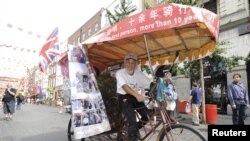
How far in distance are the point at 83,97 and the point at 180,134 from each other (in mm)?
2038

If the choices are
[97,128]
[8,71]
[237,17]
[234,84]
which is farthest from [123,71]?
[8,71]

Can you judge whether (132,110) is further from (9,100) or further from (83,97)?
(9,100)

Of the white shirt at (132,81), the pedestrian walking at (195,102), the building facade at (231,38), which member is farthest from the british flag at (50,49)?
the white shirt at (132,81)

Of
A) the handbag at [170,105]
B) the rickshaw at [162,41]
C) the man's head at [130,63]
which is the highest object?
the rickshaw at [162,41]

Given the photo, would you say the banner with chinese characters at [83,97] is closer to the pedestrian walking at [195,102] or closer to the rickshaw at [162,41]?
the rickshaw at [162,41]

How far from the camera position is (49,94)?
69062mm

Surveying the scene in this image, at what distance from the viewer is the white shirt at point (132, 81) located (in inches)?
A: 211

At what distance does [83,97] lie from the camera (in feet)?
18.9

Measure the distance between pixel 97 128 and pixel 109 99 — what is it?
0.83 m

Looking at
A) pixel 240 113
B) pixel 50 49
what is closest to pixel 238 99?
pixel 240 113

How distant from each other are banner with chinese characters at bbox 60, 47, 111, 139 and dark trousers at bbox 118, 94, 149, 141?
28.5 inches

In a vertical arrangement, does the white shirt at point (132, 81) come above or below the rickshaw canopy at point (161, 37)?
below

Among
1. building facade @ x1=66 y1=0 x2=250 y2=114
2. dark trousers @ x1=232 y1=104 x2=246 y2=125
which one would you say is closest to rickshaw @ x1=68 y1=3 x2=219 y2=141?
dark trousers @ x1=232 y1=104 x2=246 y2=125

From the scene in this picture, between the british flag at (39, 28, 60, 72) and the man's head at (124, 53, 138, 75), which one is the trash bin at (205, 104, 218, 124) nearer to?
the british flag at (39, 28, 60, 72)
